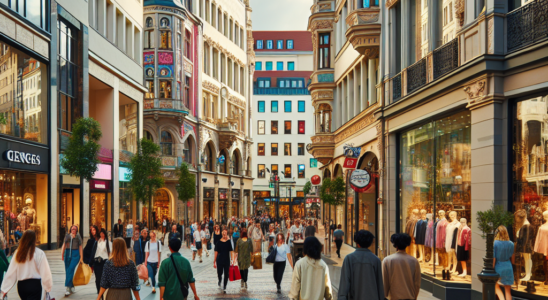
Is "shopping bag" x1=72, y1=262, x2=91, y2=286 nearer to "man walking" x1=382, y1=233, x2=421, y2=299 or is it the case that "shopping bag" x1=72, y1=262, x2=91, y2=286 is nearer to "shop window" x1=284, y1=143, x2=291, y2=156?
"man walking" x1=382, y1=233, x2=421, y2=299

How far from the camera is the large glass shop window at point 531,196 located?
11.8 metres

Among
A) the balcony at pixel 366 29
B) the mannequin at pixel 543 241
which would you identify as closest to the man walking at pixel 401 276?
the mannequin at pixel 543 241

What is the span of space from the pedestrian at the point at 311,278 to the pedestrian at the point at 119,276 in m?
2.14

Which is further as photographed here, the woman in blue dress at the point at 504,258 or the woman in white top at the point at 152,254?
the woman in white top at the point at 152,254

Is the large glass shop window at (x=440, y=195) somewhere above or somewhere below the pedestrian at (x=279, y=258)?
above

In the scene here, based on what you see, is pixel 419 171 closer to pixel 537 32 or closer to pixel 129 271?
pixel 537 32

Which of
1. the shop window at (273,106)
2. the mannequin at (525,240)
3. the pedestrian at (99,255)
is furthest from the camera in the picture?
the shop window at (273,106)

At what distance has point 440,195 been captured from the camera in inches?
669

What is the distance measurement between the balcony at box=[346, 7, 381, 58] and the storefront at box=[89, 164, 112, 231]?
51.7 feet

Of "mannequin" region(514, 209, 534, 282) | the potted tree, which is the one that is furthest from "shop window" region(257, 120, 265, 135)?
"mannequin" region(514, 209, 534, 282)

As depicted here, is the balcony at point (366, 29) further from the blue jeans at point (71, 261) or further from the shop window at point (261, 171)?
the shop window at point (261, 171)

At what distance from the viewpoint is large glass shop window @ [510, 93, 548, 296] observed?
11.8 metres

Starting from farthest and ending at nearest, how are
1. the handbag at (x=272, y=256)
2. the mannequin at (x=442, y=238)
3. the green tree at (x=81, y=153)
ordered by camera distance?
the green tree at (x=81, y=153), the mannequin at (x=442, y=238), the handbag at (x=272, y=256)

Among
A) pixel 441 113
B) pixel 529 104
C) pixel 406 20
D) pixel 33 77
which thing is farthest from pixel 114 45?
pixel 529 104
